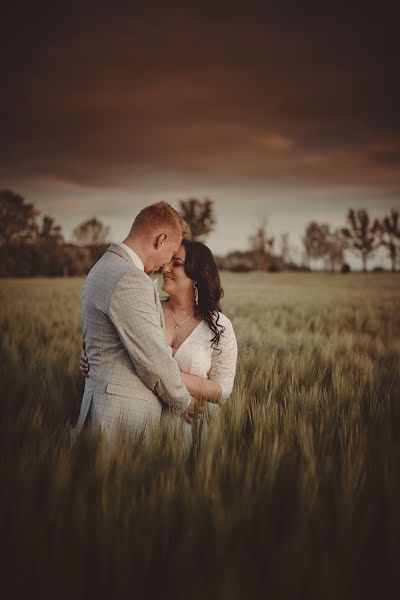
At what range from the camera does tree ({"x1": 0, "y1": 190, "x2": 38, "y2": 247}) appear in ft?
165

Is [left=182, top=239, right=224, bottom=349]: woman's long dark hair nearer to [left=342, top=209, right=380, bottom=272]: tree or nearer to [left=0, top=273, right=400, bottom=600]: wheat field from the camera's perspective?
[left=0, top=273, right=400, bottom=600]: wheat field

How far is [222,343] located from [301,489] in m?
1.72

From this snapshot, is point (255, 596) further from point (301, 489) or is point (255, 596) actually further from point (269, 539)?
point (301, 489)

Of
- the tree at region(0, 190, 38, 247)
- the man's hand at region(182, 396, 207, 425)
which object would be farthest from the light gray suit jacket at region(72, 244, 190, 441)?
the tree at region(0, 190, 38, 247)

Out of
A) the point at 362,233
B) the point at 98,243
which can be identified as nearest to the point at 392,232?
the point at 362,233

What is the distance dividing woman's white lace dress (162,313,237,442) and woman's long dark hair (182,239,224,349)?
0.05 m

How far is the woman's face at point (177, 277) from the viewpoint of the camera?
2.98 m

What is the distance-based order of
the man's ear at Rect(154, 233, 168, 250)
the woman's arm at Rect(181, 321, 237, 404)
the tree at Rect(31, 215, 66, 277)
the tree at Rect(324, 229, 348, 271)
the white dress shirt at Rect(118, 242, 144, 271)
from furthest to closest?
the tree at Rect(324, 229, 348, 271) < the tree at Rect(31, 215, 66, 277) < the woman's arm at Rect(181, 321, 237, 404) < the man's ear at Rect(154, 233, 168, 250) < the white dress shirt at Rect(118, 242, 144, 271)

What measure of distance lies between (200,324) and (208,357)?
266 mm

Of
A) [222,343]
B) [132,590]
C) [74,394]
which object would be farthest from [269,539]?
[74,394]

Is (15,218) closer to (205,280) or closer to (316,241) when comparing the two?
(205,280)

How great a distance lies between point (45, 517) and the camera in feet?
3.75

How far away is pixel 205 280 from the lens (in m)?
3.03

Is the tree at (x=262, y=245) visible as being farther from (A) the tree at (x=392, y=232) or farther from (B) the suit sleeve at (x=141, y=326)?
(B) the suit sleeve at (x=141, y=326)
